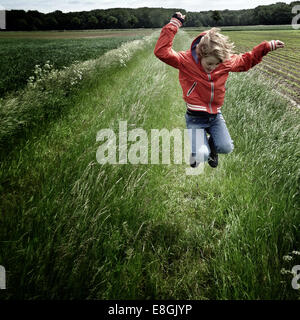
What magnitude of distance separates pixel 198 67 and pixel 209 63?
0.14 m

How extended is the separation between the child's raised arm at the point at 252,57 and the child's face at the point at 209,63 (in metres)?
0.26

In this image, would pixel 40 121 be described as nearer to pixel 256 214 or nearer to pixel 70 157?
pixel 70 157

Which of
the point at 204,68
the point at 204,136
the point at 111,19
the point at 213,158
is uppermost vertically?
the point at 111,19

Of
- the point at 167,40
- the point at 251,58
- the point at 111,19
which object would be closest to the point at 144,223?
the point at 167,40

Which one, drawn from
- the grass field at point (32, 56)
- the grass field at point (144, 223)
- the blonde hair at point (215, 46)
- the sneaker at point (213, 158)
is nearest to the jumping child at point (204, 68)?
the blonde hair at point (215, 46)

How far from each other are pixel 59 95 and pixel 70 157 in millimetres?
3164

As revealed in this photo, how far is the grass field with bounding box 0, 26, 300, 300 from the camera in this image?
1478 mm

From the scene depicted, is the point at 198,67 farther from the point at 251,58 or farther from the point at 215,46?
the point at 251,58

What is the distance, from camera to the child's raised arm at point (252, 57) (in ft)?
8.66

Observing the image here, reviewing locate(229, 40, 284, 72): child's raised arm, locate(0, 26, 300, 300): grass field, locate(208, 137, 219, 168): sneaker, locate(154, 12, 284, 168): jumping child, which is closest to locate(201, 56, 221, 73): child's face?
locate(154, 12, 284, 168): jumping child

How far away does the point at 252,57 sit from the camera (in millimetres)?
2723

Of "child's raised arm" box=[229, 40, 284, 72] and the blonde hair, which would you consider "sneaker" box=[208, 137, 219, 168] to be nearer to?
"child's raised arm" box=[229, 40, 284, 72]

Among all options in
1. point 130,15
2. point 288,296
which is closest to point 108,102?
point 288,296

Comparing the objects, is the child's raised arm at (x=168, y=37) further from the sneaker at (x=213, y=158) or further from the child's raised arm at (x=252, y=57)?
the sneaker at (x=213, y=158)
